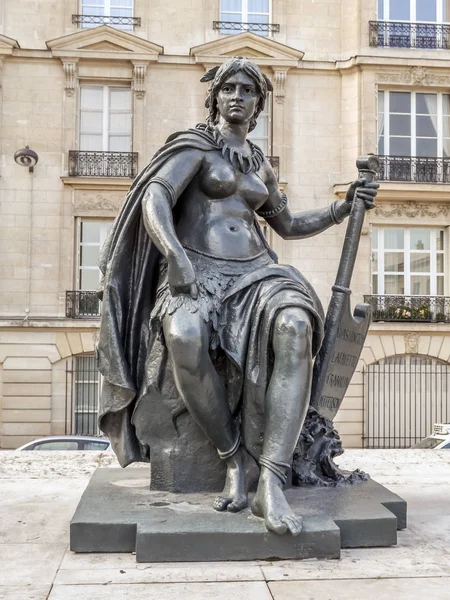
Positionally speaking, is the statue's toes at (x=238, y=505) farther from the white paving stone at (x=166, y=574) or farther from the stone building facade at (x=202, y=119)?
the stone building facade at (x=202, y=119)

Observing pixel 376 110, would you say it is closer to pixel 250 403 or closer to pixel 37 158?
pixel 37 158

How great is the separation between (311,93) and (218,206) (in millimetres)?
16683

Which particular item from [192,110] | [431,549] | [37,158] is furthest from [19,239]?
[431,549]

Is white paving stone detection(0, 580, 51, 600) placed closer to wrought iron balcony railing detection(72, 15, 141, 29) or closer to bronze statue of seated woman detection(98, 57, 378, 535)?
bronze statue of seated woman detection(98, 57, 378, 535)

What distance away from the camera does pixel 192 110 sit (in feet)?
64.1

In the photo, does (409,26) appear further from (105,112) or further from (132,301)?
(132,301)

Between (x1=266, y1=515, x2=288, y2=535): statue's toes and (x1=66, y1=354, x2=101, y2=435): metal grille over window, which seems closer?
(x1=266, y1=515, x2=288, y2=535): statue's toes

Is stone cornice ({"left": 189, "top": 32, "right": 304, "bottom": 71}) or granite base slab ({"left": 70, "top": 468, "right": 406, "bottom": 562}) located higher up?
stone cornice ({"left": 189, "top": 32, "right": 304, "bottom": 71})

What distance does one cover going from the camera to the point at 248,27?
65.5ft

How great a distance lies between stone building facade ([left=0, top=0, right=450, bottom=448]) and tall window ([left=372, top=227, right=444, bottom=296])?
0.04m

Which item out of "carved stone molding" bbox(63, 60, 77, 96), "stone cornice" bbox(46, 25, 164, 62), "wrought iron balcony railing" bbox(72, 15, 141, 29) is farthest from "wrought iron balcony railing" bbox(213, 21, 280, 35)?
"carved stone molding" bbox(63, 60, 77, 96)

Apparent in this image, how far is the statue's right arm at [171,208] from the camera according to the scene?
3666 millimetres

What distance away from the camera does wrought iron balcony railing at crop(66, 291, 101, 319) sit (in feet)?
62.4

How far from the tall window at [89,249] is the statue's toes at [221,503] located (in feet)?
53.0
